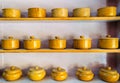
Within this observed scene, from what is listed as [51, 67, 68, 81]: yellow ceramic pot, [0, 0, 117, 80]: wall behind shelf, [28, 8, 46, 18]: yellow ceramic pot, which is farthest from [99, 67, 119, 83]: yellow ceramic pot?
[28, 8, 46, 18]: yellow ceramic pot

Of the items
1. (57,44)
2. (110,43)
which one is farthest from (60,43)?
(110,43)

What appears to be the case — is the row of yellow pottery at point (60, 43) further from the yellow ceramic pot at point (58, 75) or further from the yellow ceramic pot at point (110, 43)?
the yellow ceramic pot at point (58, 75)

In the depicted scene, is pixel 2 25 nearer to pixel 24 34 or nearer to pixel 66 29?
pixel 24 34

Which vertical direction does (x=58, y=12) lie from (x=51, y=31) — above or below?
above

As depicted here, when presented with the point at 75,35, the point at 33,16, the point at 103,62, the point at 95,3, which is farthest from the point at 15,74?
the point at 95,3

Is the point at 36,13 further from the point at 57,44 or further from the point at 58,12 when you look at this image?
the point at 57,44

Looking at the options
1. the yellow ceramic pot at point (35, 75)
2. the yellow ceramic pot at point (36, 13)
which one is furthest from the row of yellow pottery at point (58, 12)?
the yellow ceramic pot at point (35, 75)

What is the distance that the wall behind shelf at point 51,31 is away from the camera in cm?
121

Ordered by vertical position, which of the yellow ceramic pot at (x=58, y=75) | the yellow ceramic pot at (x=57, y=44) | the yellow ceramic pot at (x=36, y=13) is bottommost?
the yellow ceramic pot at (x=58, y=75)

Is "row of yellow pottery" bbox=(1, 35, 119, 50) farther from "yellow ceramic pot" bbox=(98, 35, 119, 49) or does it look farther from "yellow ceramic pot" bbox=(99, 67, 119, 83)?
"yellow ceramic pot" bbox=(99, 67, 119, 83)

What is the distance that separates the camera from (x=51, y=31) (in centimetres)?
122

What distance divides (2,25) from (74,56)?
0.66 metres

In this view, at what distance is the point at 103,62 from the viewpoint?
124 cm

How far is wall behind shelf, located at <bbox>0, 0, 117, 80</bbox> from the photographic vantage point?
121cm
